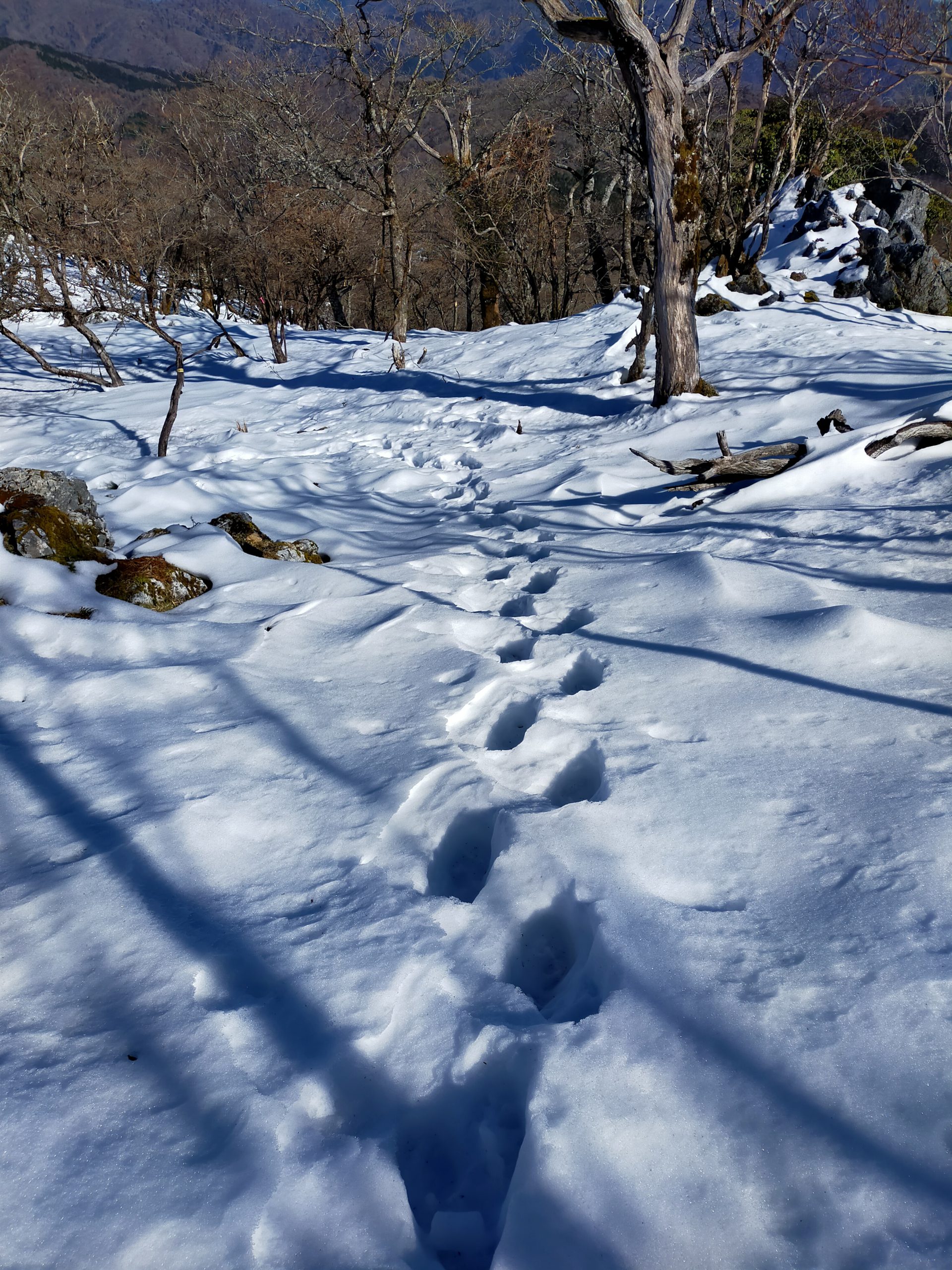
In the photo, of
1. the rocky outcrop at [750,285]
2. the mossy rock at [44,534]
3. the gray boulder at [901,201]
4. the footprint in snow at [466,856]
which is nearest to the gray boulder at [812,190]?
the gray boulder at [901,201]

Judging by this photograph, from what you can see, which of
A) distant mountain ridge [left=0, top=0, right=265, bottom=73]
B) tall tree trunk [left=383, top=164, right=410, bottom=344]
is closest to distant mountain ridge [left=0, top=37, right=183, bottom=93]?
distant mountain ridge [left=0, top=0, right=265, bottom=73]

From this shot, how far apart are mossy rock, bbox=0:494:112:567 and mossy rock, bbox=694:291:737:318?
9.42 meters

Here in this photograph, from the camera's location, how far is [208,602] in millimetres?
3855

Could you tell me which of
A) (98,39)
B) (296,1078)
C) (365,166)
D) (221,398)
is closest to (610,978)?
(296,1078)

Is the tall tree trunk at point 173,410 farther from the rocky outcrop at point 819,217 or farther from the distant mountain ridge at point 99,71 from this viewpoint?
the distant mountain ridge at point 99,71

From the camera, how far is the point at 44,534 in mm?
4031

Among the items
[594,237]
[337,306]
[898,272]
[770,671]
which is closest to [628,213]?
[594,237]

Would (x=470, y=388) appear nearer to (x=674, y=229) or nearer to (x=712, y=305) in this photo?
(x=712, y=305)

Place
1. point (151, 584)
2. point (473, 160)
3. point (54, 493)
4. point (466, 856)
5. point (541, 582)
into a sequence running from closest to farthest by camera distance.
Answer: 1. point (466, 856)
2. point (151, 584)
3. point (541, 582)
4. point (54, 493)
5. point (473, 160)

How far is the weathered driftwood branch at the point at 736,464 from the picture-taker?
4.42 meters

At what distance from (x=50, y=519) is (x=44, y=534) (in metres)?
0.15

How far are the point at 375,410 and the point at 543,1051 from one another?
9.60 meters

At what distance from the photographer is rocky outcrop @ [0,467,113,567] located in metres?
4.00

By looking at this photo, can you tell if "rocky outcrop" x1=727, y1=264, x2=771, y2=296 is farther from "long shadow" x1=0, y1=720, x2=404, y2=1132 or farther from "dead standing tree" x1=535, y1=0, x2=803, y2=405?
"long shadow" x1=0, y1=720, x2=404, y2=1132
